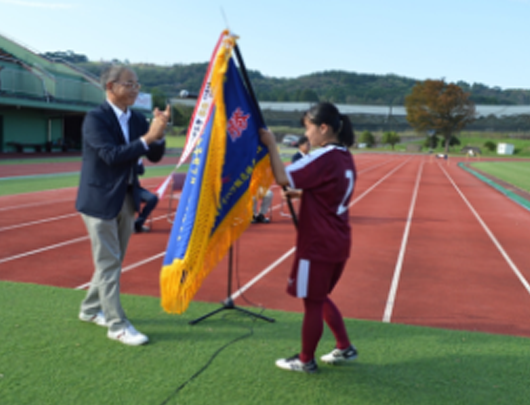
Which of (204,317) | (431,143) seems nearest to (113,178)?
(204,317)

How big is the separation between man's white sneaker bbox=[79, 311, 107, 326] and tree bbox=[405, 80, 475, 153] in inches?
2723

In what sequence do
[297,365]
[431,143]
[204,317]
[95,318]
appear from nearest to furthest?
[297,365] → [95,318] → [204,317] → [431,143]

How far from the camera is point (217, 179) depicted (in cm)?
373

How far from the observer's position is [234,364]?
12.4ft

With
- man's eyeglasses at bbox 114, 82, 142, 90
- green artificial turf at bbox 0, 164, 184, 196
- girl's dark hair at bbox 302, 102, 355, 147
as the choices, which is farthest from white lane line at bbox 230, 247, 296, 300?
green artificial turf at bbox 0, 164, 184, 196

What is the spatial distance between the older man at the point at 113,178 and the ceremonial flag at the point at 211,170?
0.46 m

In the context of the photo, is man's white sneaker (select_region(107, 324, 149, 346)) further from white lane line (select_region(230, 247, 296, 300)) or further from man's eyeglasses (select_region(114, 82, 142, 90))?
man's eyeglasses (select_region(114, 82, 142, 90))

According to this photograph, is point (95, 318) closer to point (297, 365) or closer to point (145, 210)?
point (297, 365)

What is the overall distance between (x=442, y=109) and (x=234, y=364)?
243 ft

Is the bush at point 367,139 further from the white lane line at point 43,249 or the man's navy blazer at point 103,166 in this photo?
the man's navy blazer at point 103,166

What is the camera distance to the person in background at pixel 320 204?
324cm

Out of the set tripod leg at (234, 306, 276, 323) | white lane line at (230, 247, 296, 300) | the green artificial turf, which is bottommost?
the green artificial turf

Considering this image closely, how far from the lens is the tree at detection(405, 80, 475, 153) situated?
2803 inches

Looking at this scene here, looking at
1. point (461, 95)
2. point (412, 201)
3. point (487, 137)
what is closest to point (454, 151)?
point (461, 95)
